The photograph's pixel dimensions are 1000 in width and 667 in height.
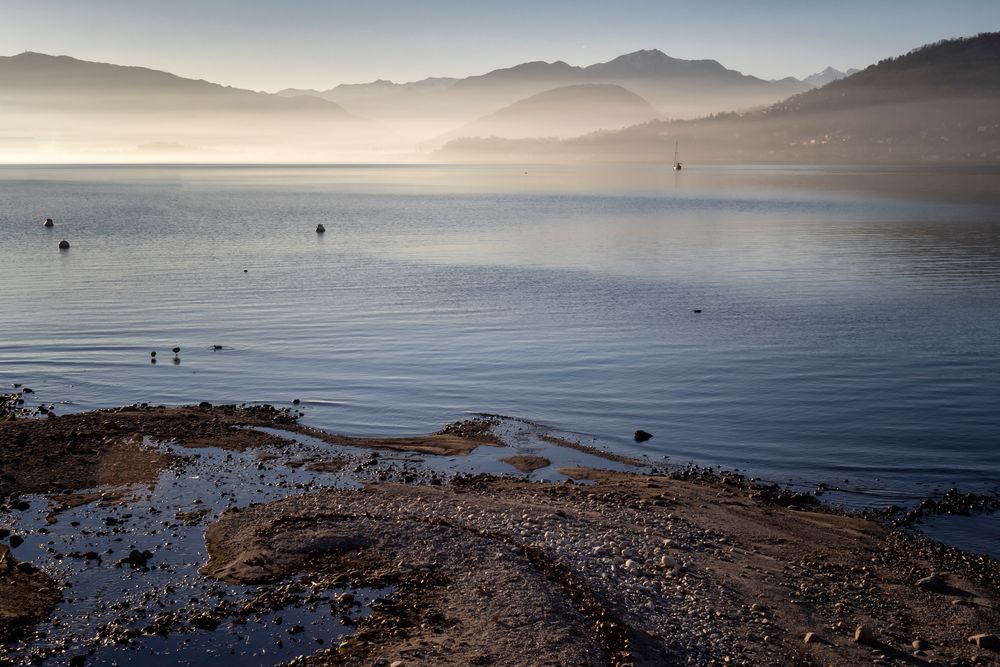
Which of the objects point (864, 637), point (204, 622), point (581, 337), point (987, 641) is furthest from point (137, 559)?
point (581, 337)

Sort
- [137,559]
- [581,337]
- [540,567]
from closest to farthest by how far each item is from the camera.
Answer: [540,567]
[137,559]
[581,337]

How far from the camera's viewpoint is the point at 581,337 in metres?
41.2

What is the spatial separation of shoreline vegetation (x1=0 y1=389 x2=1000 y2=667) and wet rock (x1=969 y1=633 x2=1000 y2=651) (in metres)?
0.03

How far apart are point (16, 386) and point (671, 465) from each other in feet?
77.6

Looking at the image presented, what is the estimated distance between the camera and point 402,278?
202 ft

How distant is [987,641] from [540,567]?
7.86 metres

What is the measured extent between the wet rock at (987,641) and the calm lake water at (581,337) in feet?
23.5

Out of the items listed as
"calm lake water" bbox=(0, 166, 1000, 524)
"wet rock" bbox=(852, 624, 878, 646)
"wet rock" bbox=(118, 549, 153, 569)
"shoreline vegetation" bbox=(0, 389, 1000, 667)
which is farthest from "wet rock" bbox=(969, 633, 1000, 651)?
"wet rock" bbox=(118, 549, 153, 569)

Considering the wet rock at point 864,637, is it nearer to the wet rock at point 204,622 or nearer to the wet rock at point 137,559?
the wet rock at point 204,622

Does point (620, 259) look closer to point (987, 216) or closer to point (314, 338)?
point (314, 338)

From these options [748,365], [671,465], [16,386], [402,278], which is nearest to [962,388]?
[748,365]

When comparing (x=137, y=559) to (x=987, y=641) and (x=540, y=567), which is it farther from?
(x=987, y=641)

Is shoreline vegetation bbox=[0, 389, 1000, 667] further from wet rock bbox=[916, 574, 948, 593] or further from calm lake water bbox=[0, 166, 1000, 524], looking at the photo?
calm lake water bbox=[0, 166, 1000, 524]

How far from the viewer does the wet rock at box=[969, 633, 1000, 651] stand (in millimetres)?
14436
